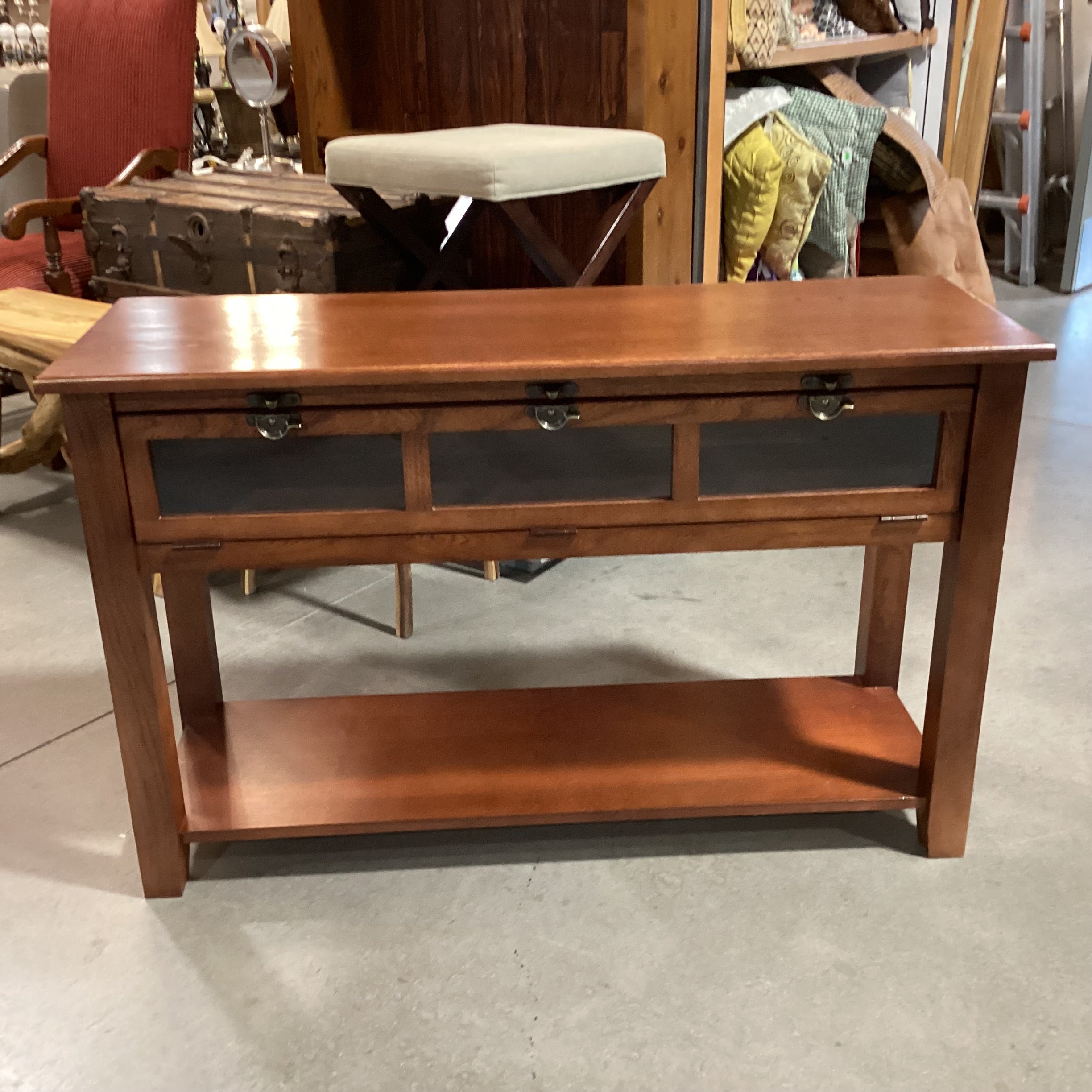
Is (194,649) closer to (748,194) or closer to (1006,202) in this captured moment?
(748,194)

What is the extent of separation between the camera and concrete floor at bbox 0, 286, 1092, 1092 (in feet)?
3.91

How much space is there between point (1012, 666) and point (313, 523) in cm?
125

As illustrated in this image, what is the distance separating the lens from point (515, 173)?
5.81ft

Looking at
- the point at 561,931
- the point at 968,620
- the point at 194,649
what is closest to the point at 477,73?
the point at 194,649

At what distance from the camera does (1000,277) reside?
441cm

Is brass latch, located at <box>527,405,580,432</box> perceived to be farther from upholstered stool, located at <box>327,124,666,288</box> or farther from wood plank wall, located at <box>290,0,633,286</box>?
wood plank wall, located at <box>290,0,633,286</box>

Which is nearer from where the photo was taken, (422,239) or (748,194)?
(422,239)

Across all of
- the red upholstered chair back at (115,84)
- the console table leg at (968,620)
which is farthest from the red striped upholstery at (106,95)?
the console table leg at (968,620)

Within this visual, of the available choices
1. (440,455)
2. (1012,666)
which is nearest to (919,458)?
(440,455)

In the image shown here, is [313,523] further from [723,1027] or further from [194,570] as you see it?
[723,1027]

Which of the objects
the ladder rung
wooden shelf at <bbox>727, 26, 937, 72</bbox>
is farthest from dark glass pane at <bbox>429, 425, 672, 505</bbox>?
the ladder rung

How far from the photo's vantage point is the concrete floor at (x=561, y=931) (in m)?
1.19

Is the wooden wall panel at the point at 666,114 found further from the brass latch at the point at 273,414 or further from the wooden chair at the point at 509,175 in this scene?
the brass latch at the point at 273,414

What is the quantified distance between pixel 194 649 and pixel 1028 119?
3782 millimetres
